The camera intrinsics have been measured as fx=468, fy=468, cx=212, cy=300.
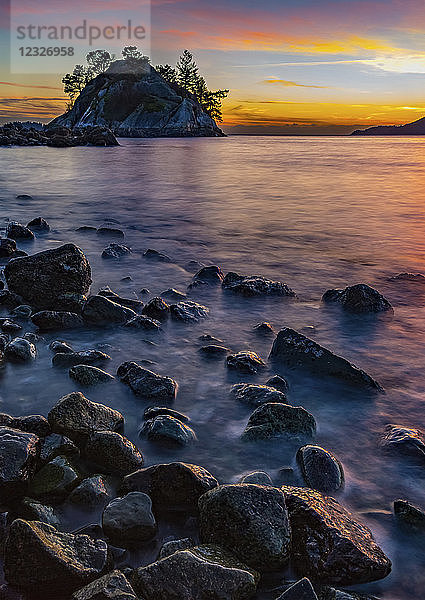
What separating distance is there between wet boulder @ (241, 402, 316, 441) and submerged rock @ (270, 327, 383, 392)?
1.03m

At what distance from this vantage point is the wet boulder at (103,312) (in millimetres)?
6047

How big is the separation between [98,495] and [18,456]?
57 centimetres

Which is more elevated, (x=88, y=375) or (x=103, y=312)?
(x=103, y=312)

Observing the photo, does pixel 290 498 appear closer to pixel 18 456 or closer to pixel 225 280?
pixel 18 456

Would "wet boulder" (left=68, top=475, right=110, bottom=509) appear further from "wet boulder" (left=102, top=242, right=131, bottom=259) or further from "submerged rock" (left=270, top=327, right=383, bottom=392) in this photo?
"wet boulder" (left=102, top=242, right=131, bottom=259)

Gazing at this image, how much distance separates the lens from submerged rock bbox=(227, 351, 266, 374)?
4918mm

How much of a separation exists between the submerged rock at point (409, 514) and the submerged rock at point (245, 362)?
2091 mm

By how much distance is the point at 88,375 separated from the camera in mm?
4566

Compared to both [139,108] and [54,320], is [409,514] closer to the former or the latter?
[54,320]

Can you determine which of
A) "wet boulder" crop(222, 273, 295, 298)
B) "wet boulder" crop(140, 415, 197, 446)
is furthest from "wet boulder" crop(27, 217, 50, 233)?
"wet boulder" crop(140, 415, 197, 446)

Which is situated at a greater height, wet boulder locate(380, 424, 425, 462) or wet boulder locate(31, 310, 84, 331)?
wet boulder locate(31, 310, 84, 331)

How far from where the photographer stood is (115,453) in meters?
3.32

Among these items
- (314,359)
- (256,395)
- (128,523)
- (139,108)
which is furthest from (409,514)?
(139,108)

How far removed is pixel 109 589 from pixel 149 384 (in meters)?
2.25
